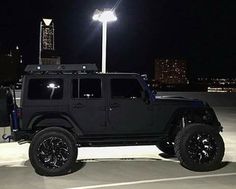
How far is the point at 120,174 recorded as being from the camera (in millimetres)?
8617

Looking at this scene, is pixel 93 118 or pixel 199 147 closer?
pixel 93 118

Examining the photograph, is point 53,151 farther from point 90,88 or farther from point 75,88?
point 90,88

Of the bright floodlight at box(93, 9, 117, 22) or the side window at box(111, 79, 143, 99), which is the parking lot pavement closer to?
the side window at box(111, 79, 143, 99)

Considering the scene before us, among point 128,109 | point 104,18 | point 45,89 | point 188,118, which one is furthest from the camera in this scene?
point 104,18

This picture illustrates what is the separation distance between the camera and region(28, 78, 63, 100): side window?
874cm

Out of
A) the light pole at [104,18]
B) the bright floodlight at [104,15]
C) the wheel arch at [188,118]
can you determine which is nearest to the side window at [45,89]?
the wheel arch at [188,118]

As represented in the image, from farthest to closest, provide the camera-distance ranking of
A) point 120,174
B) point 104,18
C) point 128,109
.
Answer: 1. point 104,18
2. point 128,109
3. point 120,174

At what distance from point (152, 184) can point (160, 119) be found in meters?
1.66

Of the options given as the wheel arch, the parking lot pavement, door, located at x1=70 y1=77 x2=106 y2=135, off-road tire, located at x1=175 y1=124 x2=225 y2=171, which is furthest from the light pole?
off-road tire, located at x1=175 y1=124 x2=225 y2=171

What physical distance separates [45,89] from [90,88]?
85cm

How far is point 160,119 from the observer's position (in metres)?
9.10

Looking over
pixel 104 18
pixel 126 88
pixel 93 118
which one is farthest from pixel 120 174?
pixel 104 18

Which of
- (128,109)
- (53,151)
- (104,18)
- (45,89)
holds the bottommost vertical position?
Answer: (53,151)

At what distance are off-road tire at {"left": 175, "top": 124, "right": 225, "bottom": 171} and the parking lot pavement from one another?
18 centimetres
